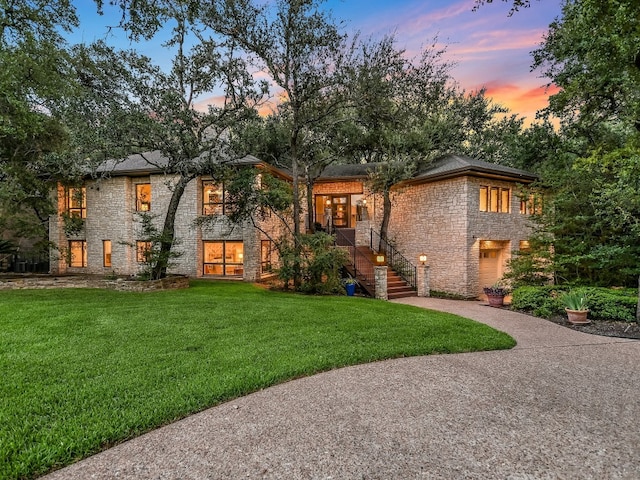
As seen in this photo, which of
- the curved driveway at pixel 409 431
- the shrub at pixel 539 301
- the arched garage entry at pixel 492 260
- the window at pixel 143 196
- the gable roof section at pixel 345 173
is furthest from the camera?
the gable roof section at pixel 345 173

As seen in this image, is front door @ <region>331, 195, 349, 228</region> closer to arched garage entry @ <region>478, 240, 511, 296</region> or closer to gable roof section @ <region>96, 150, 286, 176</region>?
gable roof section @ <region>96, 150, 286, 176</region>

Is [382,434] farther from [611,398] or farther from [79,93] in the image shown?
[79,93]

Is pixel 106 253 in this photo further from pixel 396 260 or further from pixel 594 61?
pixel 594 61

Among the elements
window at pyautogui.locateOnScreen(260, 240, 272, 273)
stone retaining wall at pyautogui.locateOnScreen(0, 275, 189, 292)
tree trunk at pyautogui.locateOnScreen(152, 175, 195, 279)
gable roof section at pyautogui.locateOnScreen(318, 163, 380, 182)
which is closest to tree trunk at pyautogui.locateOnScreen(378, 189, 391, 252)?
gable roof section at pyautogui.locateOnScreen(318, 163, 380, 182)

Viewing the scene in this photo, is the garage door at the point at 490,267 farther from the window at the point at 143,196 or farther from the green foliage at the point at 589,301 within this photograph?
the window at the point at 143,196

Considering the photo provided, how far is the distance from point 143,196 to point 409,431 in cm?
1698

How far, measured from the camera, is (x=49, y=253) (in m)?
16.3

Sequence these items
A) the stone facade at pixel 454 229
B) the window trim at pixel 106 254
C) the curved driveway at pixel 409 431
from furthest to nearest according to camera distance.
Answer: the window trim at pixel 106 254 → the stone facade at pixel 454 229 → the curved driveway at pixel 409 431

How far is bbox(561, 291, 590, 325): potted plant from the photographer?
26.9 ft

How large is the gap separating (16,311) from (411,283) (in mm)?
12871

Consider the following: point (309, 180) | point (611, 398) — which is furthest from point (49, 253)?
point (611, 398)

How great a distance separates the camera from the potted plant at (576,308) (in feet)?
26.9

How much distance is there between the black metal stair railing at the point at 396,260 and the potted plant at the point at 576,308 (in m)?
5.76

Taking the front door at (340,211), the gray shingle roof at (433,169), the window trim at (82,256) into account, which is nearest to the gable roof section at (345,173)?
the gray shingle roof at (433,169)
